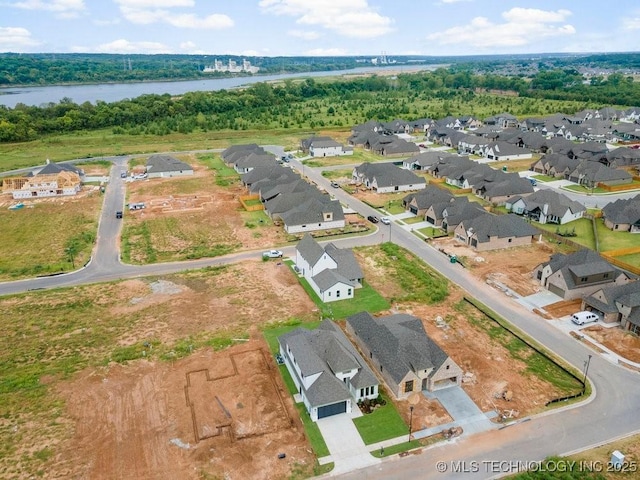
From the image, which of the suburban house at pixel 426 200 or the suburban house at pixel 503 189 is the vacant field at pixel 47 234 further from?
the suburban house at pixel 503 189

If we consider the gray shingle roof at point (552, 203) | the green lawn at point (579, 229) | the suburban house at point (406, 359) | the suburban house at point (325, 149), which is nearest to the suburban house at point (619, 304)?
the green lawn at point (579, 229)

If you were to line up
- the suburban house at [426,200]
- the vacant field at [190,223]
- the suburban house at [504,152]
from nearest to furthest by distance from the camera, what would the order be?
1. the vacant field at [190,223]
2. the suburban house at [426,200]
3. the suburban house at [504,152]

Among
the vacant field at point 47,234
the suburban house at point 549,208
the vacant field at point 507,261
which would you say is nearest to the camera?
the vacant field at point 507,261

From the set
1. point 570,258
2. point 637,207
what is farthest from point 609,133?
point 570,258

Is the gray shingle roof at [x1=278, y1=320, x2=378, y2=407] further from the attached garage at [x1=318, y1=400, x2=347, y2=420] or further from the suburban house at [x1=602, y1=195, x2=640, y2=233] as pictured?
the suburban house at [x1=602, y1=195, x2=640, y2=233]

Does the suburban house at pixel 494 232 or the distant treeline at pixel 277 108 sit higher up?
the distant treeline at pixel 277 108

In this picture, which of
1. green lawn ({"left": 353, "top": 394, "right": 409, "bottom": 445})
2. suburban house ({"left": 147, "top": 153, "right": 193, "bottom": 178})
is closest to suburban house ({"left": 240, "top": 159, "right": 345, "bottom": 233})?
Result: suburban house ({"left": 147, "top": 153, "right": 193, "bottom": 178})
